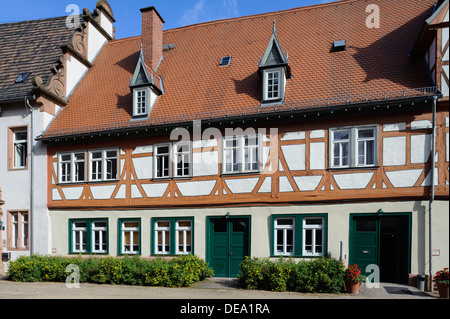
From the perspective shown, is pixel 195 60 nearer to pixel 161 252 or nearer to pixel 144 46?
pixel 144 46

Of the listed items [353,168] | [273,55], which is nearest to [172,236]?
[353,168]

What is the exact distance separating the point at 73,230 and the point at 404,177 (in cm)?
1269

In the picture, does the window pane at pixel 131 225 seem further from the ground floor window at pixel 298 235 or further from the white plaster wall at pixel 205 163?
the ground floor window at pixel 298 235

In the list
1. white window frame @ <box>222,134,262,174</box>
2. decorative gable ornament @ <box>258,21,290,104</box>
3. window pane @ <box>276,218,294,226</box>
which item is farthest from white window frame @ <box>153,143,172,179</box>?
window pane @ <box>276,218,294,226</box>

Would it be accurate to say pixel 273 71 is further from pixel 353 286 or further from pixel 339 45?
pixel 353 286

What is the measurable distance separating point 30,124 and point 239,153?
9270 mm

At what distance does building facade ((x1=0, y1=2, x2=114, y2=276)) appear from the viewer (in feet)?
53.9

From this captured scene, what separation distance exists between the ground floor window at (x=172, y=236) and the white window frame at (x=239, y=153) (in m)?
2.51

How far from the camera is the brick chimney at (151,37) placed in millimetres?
17750

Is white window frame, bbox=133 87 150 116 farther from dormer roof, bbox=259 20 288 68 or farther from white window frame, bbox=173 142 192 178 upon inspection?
dormer roof, bbox=259 20 288 68

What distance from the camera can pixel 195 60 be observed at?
17.5 m

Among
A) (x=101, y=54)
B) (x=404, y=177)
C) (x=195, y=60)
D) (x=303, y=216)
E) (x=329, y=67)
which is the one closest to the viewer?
(x=404, y=177)

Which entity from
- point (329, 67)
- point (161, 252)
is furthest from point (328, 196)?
point (161, 252)

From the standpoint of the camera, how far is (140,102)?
15.9 m
